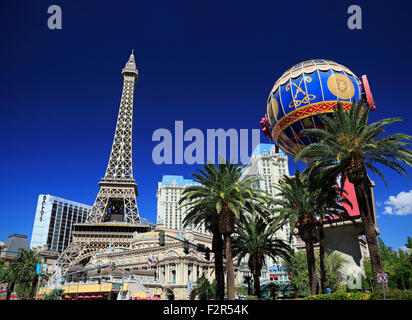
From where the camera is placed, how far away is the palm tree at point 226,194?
23250 millimetres

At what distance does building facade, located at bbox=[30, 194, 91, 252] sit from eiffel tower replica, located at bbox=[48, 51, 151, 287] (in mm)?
61842

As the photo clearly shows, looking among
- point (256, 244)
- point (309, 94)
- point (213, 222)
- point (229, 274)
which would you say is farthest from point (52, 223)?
point (309, 94)

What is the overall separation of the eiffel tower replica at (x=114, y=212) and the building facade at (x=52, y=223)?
61842 mm

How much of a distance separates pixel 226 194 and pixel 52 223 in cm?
13605

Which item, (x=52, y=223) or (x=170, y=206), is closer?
(x=52, y=223)

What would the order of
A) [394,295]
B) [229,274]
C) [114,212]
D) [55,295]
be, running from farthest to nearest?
[114,212] < [55,295] < [229,274] < [394,295]

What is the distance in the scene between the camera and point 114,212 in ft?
284

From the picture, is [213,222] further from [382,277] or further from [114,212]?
[114,212]

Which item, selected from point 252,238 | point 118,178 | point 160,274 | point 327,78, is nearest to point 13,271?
point 160,274

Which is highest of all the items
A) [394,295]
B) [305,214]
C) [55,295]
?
[305,214]

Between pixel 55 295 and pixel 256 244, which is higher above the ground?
pixel 256 244

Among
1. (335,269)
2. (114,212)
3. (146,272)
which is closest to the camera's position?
(335,269)

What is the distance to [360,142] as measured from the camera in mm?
19953
